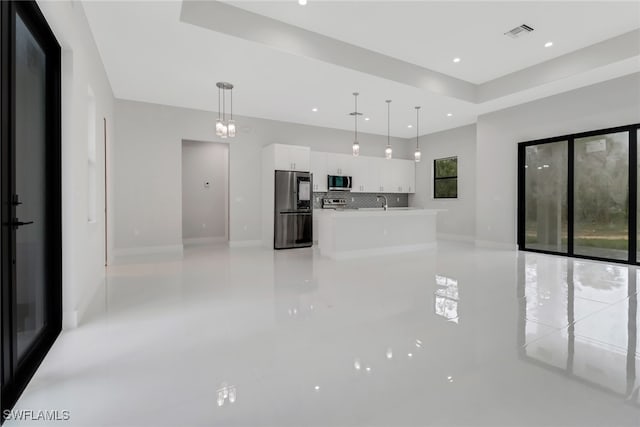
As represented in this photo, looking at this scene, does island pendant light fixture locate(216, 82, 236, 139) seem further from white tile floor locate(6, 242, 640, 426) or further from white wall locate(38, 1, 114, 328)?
white tile floor locate(6, 242, 640, 426)

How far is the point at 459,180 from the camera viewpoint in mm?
8648

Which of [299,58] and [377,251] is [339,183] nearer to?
[377,251]

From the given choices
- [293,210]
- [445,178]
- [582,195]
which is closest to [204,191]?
[293,210]

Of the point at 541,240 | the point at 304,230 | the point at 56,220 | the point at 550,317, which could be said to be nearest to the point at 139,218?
the point at 304,230

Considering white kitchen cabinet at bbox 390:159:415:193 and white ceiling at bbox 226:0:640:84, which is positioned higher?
white ceiling at bbox 226:0:640:84

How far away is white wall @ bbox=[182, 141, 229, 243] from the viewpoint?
26.4 ft

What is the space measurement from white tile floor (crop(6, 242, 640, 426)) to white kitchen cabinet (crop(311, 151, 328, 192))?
167 inches

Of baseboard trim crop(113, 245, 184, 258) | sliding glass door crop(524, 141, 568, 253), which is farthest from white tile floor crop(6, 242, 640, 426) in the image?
baseboard trim crop(113, 245, 184, 258)

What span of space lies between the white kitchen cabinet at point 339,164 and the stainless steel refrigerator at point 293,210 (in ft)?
3.03

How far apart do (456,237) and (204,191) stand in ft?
21.7

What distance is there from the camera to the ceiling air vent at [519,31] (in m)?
4.33

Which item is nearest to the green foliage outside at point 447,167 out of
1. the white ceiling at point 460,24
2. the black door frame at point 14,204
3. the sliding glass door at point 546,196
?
the sliding glass door at point 546,196

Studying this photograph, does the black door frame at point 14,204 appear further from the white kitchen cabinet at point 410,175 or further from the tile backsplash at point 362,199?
the white kitchen cabinet at point 410,175

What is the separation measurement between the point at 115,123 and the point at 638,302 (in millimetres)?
8010
